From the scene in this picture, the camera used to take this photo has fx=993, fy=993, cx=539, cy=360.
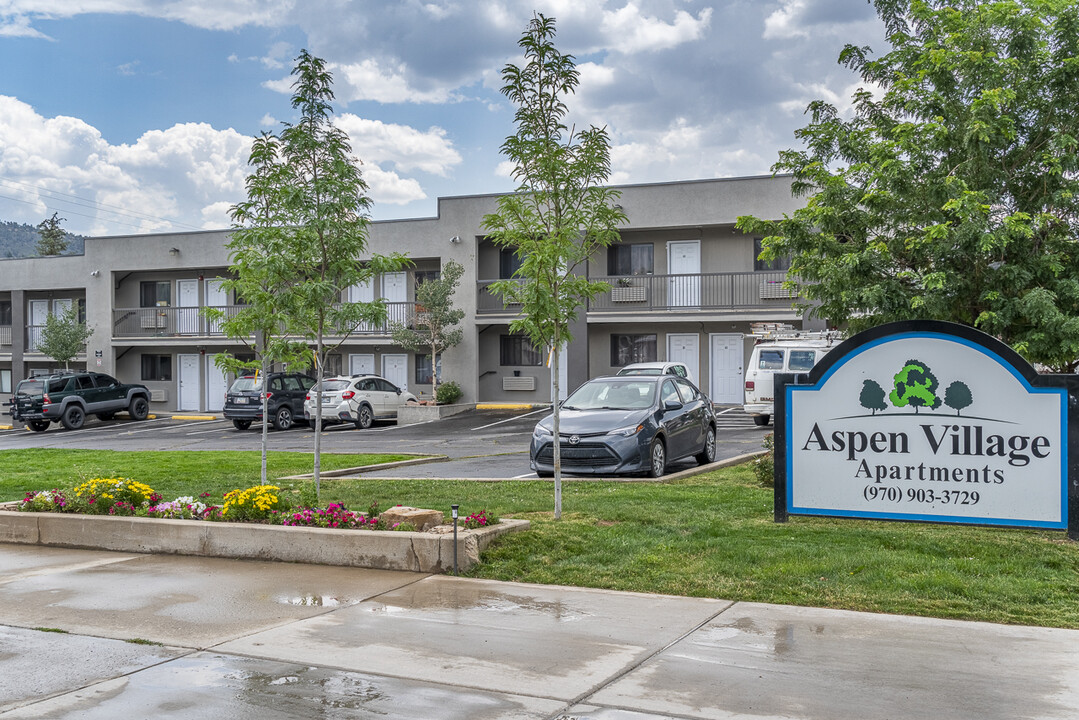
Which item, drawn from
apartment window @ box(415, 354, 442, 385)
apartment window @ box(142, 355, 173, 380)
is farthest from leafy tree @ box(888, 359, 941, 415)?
apartment window @ box(142, 355, 173, 380)

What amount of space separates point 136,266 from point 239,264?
30068mm

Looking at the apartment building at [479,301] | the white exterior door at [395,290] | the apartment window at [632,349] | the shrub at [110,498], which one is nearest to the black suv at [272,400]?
the apartment building at [479,301]

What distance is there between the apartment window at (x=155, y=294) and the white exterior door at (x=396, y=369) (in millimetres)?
10078

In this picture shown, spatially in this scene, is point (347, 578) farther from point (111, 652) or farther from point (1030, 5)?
point (1030, 5)

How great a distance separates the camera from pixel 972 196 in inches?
420

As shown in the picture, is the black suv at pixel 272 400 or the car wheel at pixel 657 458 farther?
the black suv at pixel 272 400

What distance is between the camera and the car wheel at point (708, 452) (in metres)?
15.6

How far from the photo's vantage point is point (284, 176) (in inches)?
421

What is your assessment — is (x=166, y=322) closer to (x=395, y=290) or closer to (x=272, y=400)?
(x=395, y=290)

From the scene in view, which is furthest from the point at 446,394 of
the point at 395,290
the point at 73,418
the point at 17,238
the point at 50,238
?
the point at 17,238

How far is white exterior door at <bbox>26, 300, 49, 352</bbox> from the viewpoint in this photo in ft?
135

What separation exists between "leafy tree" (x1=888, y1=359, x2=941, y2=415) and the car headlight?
4.90 metres

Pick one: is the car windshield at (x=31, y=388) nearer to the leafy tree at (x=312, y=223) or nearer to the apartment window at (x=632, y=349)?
the apartment window at (x=632, y=349)

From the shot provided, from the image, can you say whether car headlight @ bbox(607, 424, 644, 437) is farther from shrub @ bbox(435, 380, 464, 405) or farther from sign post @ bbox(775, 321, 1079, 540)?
shrub @ bbox(435, 380, 464, 405)
